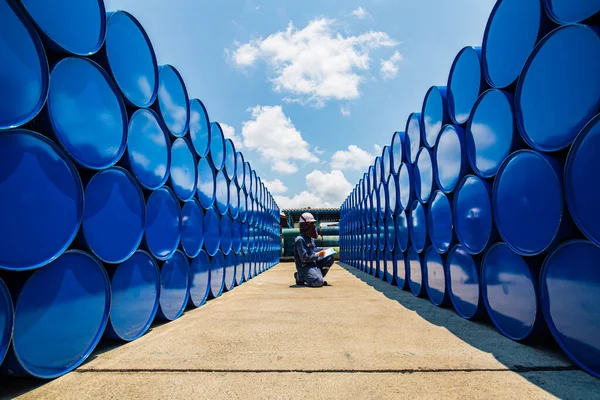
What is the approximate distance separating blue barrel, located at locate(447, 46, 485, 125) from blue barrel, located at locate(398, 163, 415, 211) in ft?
4.97

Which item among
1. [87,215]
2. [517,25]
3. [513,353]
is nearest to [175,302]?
[87,215]

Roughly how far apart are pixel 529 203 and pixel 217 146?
4.57m

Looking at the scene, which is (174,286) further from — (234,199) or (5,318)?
(234,199)

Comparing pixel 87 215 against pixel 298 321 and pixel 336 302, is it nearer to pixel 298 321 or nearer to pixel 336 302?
pixel 298 321

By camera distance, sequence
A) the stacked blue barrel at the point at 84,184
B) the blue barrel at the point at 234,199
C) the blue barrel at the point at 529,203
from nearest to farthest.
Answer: the stacked blue barrel at the point at 84,184
the blue barrel at the point at 529,203
the blue barrel at the point at 234,199

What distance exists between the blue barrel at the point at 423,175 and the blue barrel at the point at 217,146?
318 centimetres

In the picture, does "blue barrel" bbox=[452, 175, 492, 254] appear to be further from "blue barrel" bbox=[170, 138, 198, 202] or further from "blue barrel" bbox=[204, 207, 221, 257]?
"blue barrel" bbox=[204, 207, 221, 257]

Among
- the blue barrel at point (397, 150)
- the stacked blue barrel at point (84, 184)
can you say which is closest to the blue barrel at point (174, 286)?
the stacked blue barrel at point (84, 184)

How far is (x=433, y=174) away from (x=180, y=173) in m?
3.24

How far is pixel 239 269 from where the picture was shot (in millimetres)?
7160

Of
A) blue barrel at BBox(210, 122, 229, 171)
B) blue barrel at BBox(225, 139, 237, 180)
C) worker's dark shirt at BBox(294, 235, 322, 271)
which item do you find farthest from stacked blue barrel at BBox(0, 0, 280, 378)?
worker's dark shirt at BBox(294, 235, 322, 271)

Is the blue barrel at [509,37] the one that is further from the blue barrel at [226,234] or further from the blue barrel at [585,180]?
the blue barrel at [226,234]

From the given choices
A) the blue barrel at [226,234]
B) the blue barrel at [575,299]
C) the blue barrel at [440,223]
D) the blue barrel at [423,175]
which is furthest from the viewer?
the blue barrel at [226,234]

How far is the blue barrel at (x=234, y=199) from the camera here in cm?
650
